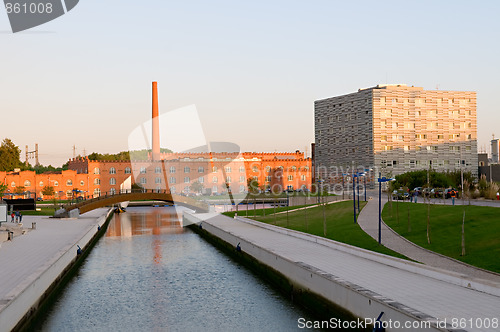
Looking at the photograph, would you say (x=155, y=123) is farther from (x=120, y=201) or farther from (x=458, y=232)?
(x=458, y=232)

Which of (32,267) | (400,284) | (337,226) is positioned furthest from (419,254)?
(32,267)

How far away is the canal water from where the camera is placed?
70.9ft

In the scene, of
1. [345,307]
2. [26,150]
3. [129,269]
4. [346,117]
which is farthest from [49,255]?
[26,150]

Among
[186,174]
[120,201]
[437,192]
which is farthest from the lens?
[186,174]

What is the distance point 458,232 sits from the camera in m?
29.1

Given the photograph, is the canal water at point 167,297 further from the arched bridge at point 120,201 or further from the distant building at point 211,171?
the distant building at point 211,171

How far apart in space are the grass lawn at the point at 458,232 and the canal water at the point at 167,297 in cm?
813

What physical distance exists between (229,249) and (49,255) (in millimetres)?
15636

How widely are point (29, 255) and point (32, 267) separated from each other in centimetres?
513

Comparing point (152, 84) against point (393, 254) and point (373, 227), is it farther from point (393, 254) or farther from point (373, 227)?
point (393, 254)

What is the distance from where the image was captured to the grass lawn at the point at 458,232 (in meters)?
23.1

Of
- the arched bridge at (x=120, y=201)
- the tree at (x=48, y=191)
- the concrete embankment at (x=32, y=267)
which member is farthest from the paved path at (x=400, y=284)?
the tree at (x=48, y=191)

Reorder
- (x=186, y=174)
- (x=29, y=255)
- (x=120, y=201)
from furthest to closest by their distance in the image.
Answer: (x=186, y=174) < (x=120, y=201) < (x=29, y=255)

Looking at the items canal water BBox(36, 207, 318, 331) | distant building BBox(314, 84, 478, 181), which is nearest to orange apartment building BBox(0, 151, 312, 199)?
distant building BBox(314, 84, 478, 181)
